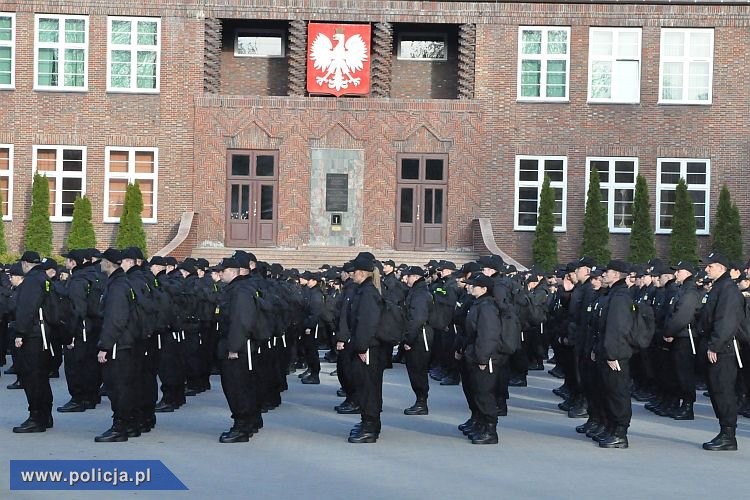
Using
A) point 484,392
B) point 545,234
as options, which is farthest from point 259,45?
point 484,392

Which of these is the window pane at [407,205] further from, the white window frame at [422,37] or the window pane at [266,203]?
the white window frame at [422,37]

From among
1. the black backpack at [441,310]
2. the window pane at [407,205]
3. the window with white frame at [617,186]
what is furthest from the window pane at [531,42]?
the black backpack at [441,310]

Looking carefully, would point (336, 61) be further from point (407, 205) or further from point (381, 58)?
point (407, 205)

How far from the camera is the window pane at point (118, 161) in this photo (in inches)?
1517

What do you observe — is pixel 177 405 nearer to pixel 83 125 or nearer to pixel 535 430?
pixel 535 430

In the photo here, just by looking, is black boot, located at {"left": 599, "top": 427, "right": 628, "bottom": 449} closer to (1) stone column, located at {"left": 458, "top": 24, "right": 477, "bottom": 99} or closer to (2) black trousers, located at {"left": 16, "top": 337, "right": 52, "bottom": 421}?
(2) black trousers, located at {"left": 16, "top": 337, "right": 52, "bottom": 421}

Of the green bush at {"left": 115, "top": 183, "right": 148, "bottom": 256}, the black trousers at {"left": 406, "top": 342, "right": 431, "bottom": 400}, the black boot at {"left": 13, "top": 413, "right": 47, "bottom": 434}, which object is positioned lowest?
the black boot at {"left": 13, "top": 413, "right": 47, "bottom": 434}

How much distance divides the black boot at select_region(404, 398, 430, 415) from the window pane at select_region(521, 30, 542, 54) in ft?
76.3

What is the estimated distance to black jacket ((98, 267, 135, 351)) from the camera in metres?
13.8

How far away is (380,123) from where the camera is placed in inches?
1507

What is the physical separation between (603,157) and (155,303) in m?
26.2

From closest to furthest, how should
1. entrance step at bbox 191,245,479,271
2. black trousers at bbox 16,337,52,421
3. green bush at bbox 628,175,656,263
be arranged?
black trousers at bbox 16,337,52,421 < entrance step at bbox 191,245,479,271 < green bush at bbox 628,175,656,263

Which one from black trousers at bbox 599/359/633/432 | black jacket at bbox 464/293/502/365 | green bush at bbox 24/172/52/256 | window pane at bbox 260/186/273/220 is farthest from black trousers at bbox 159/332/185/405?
green bush at bbox 24/172/52/256

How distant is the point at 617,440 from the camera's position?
13750mm
